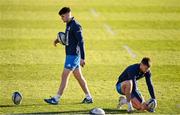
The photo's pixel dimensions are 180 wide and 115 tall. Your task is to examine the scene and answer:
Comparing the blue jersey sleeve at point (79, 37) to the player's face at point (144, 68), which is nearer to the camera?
the player's face at point (144, 68)

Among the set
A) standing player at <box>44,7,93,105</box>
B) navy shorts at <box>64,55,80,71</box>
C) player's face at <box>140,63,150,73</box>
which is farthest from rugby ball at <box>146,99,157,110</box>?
navy shorts at <box>64,55,80,71</box>

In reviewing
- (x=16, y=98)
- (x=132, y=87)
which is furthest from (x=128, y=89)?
(x=16, y=98)

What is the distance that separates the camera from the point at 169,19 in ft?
78.4

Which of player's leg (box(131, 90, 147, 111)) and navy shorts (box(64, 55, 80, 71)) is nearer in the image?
player's leg (box(131, 90, 147, 111))

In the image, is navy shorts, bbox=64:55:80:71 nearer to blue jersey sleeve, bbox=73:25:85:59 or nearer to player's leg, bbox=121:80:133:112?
blue jersey sleeve, bbox=73:25:85:59

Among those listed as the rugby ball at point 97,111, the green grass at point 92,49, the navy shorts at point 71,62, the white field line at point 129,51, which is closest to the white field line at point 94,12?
the green grass at point 92,49

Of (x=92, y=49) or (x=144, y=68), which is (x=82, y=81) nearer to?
(x=144, y=68)

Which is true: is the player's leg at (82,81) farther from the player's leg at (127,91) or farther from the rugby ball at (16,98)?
the rugby ball at (16,98)

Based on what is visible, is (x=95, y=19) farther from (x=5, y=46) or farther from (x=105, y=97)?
(x=105, y=97)

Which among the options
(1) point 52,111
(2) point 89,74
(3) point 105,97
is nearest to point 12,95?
(1) point 52,111

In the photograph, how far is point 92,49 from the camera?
1861 centimetres

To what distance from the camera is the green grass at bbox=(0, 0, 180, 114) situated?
42.9ft

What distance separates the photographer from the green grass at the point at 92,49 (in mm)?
13086

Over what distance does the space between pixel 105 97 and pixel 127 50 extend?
533 centimetres
